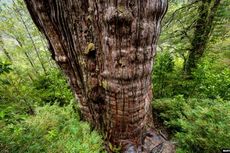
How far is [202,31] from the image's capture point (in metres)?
6.03

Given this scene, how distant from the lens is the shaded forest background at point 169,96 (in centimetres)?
273

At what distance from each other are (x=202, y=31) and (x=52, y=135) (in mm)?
5522

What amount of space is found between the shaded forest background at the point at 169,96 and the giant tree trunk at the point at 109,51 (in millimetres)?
670

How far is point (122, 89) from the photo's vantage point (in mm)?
2699

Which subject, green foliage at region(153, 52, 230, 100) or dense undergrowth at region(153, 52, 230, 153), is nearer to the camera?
dense undergrowth at region(153, 52, 230, 153)

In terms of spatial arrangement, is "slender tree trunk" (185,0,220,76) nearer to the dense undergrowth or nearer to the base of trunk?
the dense undergrowth

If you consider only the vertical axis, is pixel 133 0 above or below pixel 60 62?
above

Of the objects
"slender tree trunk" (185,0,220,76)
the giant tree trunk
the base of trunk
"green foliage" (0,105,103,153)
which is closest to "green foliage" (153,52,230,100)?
"slender tree trunk" (185,0,220,76)

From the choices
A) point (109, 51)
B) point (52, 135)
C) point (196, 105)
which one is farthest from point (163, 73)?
point (52, 135)

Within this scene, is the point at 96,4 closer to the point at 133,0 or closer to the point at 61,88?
the point at 133,0

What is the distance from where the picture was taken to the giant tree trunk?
217 centimetres

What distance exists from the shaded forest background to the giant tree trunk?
67cm

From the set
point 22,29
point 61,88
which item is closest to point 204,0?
point 61,88

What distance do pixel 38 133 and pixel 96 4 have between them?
2.04 m
